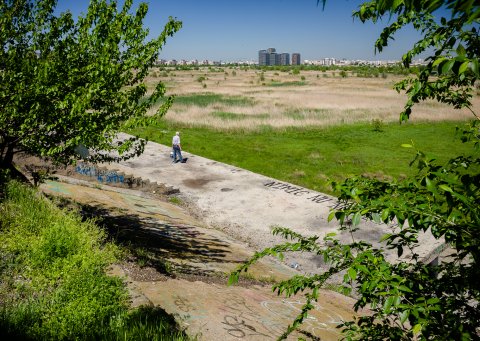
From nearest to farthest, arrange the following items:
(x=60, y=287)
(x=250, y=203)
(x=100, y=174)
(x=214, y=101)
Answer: (x=60, y=287)
(x=250, y=203)
(x=100, y=174)
(x=214, y=101)

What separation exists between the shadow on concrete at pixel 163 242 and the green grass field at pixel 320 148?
8636 mm

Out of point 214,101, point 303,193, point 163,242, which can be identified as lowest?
point 303,193

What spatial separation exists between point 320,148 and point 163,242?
716 inches

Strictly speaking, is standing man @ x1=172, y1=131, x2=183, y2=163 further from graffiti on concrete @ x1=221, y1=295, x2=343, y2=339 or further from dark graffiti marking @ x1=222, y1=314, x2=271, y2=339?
dark graffiti marking @ x1=222, y1=314, x2=271, y2=339

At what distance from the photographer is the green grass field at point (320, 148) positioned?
2178cm

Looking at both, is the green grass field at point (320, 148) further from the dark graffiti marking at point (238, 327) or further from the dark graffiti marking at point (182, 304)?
the dark graffiti marking at point (182, 304)

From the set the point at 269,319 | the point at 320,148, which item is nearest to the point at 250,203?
the point at 269,319

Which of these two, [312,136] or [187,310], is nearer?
[187,310]

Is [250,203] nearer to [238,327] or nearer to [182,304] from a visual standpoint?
[182,304]

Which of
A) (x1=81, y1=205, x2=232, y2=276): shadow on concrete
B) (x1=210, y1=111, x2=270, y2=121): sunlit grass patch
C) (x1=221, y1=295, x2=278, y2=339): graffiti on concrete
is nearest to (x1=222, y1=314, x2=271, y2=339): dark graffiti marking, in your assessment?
(x1=221, y1=295, x2=278, y2=339): graffiti on concrete

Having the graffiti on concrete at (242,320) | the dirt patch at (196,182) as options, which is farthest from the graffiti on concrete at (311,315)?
the dirt patch at (196,182)

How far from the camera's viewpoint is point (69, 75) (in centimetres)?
778

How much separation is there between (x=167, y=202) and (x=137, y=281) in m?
9.16

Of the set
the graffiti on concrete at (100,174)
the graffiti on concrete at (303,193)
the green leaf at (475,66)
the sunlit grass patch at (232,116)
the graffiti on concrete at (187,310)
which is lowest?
the graffiti on concrete at (303,193)
